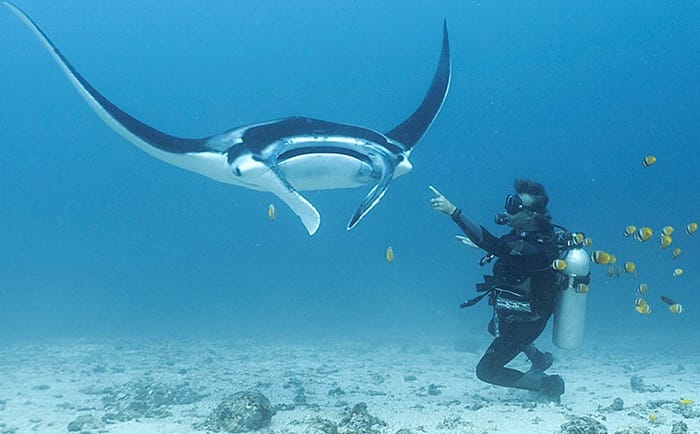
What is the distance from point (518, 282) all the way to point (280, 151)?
99.6 inches

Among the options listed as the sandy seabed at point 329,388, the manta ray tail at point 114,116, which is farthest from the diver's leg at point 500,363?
the manta ray tail at point 114,116

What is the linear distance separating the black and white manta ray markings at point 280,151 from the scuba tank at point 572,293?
1784 mm

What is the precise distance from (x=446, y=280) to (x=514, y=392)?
54200 mm

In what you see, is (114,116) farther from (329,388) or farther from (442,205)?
(329,388)

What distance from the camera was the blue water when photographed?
2069 inches

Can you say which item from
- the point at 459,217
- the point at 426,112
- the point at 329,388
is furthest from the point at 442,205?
the point at 329,388

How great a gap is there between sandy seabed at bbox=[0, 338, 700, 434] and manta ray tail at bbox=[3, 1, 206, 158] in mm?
2654

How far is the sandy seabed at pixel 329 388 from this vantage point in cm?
511

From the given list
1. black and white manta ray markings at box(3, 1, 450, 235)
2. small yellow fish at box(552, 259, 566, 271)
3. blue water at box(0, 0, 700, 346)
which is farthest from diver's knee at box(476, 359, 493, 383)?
blue water at box(0, 0, 700, 346)

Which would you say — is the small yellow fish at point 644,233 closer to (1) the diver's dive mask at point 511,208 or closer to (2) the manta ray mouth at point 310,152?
(1) the diver's dive mask at point 511,208

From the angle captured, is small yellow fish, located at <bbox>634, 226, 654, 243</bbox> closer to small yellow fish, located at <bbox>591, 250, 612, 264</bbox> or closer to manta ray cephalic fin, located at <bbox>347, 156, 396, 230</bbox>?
small yellow fish, located at <bbox>591, 250, 612, 264</bbox>

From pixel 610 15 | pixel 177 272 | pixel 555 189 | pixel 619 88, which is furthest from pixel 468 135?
pixel 177 272

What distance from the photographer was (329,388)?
24.0 feet

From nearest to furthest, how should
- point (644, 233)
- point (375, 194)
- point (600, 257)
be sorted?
point (375, 194), point (600, 257), point (644, 233)
